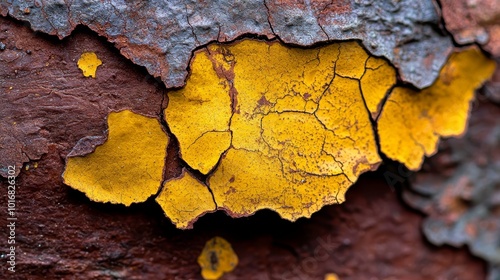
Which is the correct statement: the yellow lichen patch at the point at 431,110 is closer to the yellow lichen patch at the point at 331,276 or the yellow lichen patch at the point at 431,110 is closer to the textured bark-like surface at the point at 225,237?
the textured bark-like surface at the point at 225,237

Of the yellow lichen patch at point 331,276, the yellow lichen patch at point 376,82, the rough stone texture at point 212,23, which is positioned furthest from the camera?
the yellow lichen patch at point 331,276

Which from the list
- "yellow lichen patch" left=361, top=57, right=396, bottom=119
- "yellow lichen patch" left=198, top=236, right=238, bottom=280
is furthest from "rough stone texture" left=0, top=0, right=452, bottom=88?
"yellow lichen patch" left=198, top=236, right=238, bottom=280

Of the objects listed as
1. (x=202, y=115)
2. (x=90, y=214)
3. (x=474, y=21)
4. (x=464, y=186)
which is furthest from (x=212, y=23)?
(x=464, y=186)

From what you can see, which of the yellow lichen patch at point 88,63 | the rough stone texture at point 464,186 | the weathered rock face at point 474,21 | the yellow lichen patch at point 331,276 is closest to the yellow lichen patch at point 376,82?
the weathered rock face at point 474,21

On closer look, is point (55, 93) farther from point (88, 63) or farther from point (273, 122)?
point (273, 122)

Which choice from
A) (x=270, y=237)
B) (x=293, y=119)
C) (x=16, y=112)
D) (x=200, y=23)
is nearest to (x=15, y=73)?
(x=16, y=112)

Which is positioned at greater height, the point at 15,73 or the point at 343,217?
the point at 15,73

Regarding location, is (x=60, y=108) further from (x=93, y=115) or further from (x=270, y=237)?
(x=270, y=237)
